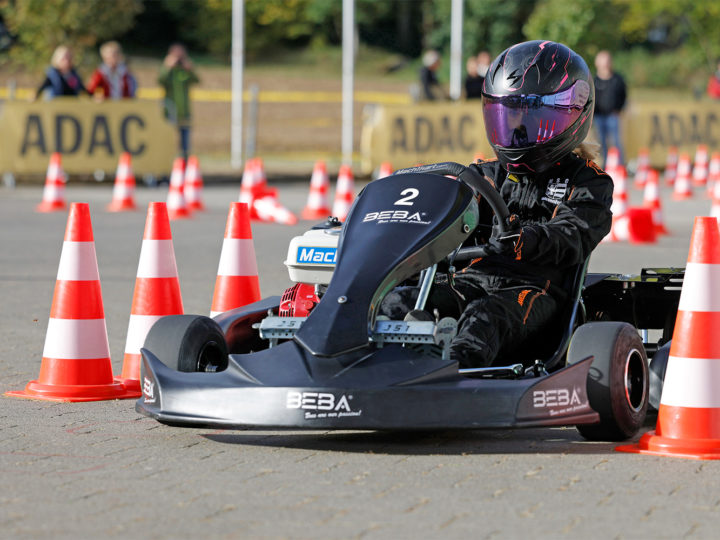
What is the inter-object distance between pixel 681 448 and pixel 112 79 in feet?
53.6

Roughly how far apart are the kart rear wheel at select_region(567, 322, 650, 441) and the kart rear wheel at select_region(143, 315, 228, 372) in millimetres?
1324

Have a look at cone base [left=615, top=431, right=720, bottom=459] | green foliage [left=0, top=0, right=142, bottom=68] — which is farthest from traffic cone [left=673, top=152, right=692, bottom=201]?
green foliage [left=0, top=0, right=142, bottom=68]

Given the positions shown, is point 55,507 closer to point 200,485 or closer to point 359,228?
point 200,485

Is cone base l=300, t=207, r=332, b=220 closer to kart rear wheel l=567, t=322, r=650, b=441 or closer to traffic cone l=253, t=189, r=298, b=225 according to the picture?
traffic cone l=253, t=189, r=298, b=225

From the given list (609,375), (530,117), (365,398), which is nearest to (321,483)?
(365,398)

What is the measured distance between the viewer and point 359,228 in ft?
16.9

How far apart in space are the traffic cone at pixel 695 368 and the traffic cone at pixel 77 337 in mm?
2250

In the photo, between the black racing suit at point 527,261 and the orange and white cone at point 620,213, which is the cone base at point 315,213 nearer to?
the orange and white cone at point 620,213

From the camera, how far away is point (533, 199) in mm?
5758

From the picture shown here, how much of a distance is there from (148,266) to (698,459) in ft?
8.63

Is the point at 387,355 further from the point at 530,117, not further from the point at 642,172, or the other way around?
the point at 642,172

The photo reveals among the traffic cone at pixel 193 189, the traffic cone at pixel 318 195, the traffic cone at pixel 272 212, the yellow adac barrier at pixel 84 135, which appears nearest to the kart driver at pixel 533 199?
the traffic cone at pixel 272 212

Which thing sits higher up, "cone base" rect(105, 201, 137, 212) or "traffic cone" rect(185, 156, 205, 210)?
"traffic cone" rect(185, 156, 205, 210)

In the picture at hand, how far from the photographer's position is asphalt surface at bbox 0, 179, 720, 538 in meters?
3.84
